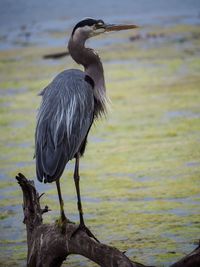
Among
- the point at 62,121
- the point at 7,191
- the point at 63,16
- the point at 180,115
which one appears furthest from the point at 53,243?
the point at 63,16

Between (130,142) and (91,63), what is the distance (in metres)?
3.52

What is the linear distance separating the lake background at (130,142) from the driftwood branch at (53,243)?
753 millimetres

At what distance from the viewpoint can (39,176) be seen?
13.8ft

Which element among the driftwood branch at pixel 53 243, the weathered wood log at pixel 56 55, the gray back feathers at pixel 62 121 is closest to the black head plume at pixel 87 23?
the gray back feathers at pixel 62 121

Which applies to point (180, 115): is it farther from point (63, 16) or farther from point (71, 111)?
point (63, 16)

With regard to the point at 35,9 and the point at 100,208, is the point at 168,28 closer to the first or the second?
the point at 35,9

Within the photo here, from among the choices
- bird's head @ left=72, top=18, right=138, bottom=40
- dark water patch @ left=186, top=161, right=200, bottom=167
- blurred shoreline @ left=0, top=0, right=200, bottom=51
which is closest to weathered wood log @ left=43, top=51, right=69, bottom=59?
blurred shoreline @ left=0, top=0, right=200, bottom=51

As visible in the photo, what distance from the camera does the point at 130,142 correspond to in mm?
8258

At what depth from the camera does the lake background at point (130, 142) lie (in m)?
5.76

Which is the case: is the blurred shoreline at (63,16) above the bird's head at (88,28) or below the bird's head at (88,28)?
below

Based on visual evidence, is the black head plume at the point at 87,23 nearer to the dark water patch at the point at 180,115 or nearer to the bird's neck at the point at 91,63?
the bird's neck at the point at 91,63

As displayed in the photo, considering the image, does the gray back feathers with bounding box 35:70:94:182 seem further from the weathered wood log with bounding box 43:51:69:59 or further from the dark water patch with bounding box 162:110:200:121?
the weathered wood log with bounding box 43:51:69:59

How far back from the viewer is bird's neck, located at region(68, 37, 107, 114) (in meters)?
4.73

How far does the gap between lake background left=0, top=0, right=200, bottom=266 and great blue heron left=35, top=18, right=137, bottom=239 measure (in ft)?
3.60
